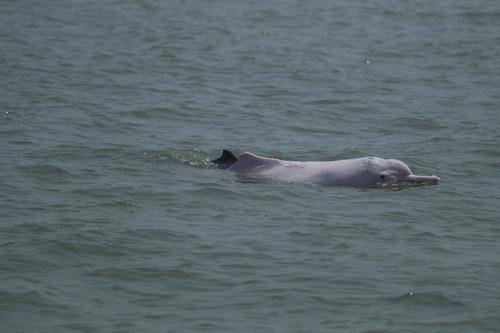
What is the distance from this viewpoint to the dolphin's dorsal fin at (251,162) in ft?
48.4

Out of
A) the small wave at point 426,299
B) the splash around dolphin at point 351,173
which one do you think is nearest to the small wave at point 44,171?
the splash around dolphin at point 351,173

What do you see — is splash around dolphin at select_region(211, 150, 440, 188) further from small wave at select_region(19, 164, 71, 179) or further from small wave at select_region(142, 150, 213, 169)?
small wave at select_region(19, 164, 71, 179)

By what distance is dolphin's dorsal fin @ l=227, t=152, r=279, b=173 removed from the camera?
14.8 metres

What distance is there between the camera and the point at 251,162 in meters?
14.8

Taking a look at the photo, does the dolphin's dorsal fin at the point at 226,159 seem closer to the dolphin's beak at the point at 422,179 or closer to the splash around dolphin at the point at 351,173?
the splash around dolphin at the point at 351,173

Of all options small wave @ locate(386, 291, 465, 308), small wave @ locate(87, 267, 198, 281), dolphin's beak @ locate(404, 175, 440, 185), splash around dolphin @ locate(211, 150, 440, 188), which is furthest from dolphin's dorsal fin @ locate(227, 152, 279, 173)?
small wave @ locate(386, 291, 465, 308)

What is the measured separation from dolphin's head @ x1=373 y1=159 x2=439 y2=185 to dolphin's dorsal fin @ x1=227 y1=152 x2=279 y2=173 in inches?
61.6

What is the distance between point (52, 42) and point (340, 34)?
26.8 feet

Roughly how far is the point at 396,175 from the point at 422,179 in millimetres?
378

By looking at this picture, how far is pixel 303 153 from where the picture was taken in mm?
16422

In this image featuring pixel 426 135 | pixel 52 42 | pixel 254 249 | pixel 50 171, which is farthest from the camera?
pixel 52 42

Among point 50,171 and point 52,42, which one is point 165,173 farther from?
point 52,42

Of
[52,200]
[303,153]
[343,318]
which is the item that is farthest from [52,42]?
[343,318]

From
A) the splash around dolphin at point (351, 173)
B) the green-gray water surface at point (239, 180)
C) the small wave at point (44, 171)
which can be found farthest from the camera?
the small wave at point (44, 171)
